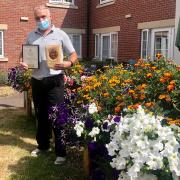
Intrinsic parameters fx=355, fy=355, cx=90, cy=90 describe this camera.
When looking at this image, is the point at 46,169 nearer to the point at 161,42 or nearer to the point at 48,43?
the point at 48,43

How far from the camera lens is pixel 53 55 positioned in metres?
4.49

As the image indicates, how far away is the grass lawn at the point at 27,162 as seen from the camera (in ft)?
14.4

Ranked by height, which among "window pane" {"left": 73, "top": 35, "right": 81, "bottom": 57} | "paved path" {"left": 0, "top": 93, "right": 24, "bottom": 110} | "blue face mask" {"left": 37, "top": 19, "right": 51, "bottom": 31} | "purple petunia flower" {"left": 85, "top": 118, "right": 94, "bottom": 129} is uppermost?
"window pane" {"left": 73, "top": 35, "right": 81, "bottom": 57}

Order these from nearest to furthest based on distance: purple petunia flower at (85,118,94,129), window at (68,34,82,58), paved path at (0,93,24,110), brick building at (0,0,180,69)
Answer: purple petunia flower at (85,118,94,129) < paved path at (0,93,24,110) < brick building at (0,0,180,69) < window at (68,34,82,58)

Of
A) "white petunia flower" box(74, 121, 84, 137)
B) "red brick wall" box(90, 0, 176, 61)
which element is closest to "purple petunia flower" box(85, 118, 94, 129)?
"white petunia flower" box(74, 121, 84, 137)

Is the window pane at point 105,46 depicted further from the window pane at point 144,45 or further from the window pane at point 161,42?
the window pane at point 161,42

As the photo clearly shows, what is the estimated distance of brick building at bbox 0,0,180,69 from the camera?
11766 millimetres

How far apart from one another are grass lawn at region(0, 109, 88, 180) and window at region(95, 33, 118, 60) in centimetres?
900

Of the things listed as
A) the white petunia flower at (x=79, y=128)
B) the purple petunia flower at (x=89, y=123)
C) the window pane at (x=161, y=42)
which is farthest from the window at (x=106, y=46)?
the white petunia flower at (x=79, y=128)

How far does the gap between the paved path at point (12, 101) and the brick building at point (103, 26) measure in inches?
142

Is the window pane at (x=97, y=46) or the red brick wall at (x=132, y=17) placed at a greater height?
the red brick wall at (x=132, y=17)

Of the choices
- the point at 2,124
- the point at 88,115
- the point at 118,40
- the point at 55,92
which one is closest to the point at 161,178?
the point at 88,115

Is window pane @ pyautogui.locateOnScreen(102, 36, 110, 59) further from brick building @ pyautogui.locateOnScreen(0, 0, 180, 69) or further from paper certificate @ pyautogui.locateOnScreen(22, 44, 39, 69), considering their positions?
paper certificate @ pyautogui.locateOnScreen(22, 44, 39, 69)

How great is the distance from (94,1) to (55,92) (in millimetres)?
11971
